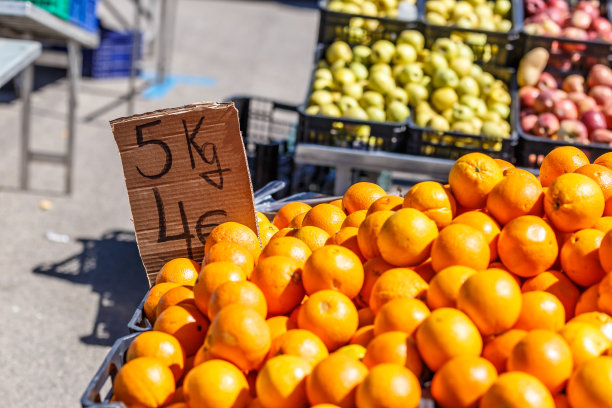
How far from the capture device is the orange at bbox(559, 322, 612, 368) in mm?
1572

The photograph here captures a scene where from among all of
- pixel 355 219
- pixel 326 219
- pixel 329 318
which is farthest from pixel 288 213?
pixel 329 318

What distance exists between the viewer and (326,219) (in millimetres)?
2289

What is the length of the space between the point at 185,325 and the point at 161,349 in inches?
4.6

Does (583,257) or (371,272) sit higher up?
(583,257)

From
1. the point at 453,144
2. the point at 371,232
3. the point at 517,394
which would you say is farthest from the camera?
the point at 453,144

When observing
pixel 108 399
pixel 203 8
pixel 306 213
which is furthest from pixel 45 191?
pixel 203 8

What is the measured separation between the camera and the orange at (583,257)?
71.5 inches

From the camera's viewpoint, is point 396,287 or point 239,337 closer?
point 239,337

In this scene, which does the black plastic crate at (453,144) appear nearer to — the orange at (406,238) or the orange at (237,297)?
the orange at (406,238)

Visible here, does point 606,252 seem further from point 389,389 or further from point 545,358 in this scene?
point 389,389

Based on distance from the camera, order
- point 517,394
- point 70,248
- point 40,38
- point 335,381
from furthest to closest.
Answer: point 40,38, point 70,248, point 335,381, point 517,394

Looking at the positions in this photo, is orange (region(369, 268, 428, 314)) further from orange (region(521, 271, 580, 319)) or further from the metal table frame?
the metal table frame

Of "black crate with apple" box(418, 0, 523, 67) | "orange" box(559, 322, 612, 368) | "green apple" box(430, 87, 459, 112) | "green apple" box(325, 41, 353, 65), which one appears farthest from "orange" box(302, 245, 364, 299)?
"black crate with apple" box(418, 0, 523, 67)

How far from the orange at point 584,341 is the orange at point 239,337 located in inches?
28.1
